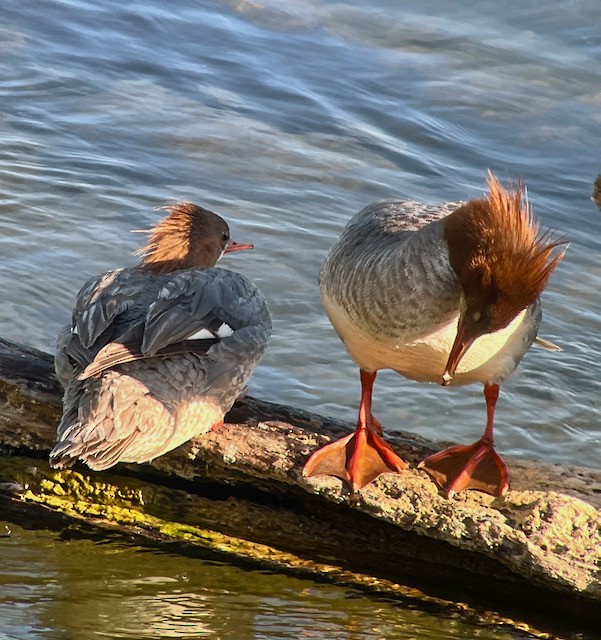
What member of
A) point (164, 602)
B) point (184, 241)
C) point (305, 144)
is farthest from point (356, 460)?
point (305, 144)

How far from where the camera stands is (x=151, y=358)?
4.12 m

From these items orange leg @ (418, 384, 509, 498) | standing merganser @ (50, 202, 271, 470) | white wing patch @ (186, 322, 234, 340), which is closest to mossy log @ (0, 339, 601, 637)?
orange leg @ (418, 384, 509, 498)

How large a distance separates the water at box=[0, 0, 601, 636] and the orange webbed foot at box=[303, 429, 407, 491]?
1548 millimetres

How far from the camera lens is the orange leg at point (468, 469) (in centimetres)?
378

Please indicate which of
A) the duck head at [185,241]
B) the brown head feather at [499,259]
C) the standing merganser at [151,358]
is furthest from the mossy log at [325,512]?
the duck head at [185,241]

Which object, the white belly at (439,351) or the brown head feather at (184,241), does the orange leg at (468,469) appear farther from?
the brown head feather at (184,241)

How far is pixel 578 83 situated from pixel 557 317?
12.7 ft

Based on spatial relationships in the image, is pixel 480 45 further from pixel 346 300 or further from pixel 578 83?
pixel 346 300

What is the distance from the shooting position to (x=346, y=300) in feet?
13.5

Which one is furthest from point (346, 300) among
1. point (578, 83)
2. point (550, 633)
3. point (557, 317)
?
point (578, 83)

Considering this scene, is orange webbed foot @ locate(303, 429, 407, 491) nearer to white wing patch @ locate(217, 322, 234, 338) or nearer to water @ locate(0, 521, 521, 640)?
water @ locate(0, 521, 521, 640)

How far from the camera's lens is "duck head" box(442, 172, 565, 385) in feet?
11.4

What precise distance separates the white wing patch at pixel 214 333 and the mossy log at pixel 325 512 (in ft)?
0.99

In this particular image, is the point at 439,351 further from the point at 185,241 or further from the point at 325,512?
the point at 185,241
